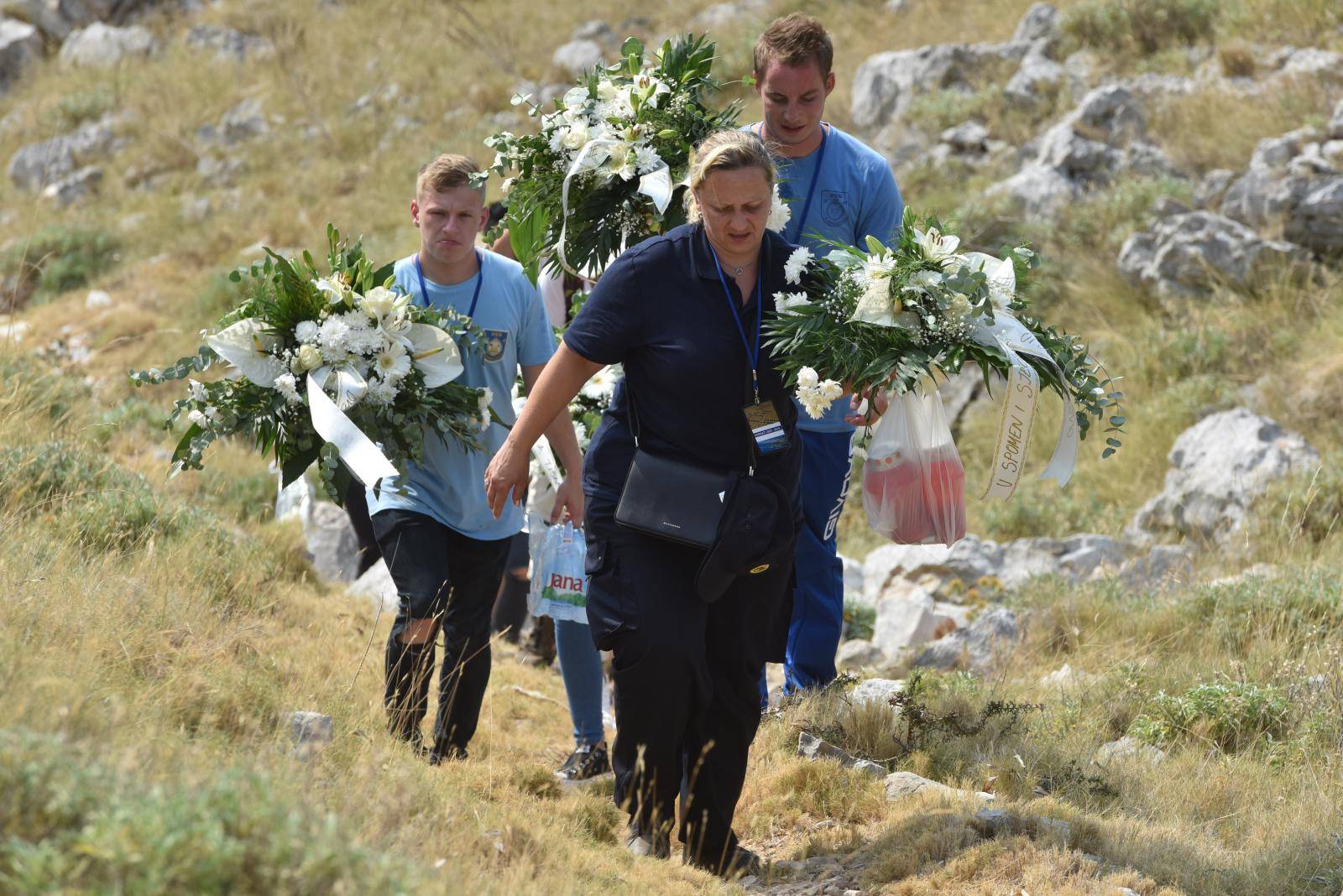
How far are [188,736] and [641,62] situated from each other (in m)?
3.06

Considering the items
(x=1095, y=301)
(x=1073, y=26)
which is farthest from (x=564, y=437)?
(x=1073, y=26)

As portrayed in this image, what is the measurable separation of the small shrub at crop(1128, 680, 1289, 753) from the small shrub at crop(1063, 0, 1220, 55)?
9.79 meters

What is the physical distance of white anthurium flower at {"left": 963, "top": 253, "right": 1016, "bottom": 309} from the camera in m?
4.47

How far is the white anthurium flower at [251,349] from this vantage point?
16.4ft

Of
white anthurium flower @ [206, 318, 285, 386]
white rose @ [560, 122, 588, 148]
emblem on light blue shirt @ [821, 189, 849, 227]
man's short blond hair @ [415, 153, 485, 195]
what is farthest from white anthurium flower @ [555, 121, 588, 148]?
white anthurium flower @ [206, 318, 285, 386]

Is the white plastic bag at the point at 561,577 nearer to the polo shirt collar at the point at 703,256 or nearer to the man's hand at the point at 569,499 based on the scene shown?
the man's hand at the point at 569,499

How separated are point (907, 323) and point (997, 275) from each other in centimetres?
46

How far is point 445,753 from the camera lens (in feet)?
17.3

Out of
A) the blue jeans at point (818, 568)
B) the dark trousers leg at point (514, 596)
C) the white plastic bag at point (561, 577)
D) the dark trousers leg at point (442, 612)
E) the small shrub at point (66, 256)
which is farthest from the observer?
the small shrub at point (66, 256)

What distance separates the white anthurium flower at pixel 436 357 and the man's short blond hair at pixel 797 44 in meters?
1.65

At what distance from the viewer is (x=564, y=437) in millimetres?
5230

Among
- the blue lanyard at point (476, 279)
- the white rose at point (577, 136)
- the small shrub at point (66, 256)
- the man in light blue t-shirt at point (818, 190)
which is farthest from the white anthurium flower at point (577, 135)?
the small shrub at point (66, 256)

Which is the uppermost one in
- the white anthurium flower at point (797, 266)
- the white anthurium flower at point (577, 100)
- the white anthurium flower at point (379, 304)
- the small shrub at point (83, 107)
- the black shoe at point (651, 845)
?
the small shrub at point (83, 107)

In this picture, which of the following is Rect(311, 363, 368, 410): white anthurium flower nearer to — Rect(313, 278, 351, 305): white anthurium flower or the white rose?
Rect(313, 278, 351, 305): white anthurium flower
